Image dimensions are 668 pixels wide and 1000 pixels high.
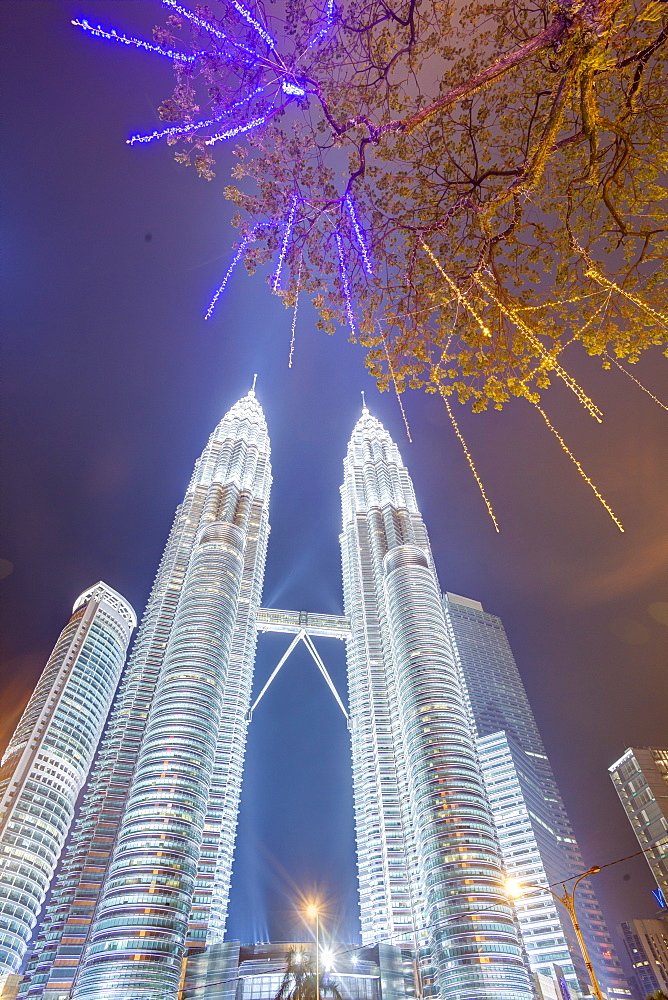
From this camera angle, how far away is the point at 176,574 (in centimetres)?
11756

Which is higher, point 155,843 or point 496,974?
point 155,843

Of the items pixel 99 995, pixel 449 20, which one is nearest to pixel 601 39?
pixel 449 20

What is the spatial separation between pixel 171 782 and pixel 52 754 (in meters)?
39.5

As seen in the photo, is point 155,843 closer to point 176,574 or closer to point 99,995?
point 99,995

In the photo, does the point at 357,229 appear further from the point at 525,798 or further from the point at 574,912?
the point at 525,798

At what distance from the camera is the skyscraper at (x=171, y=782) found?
67.6 metres

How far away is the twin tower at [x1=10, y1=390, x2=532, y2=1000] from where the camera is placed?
6900 cm

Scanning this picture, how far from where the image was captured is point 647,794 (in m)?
109

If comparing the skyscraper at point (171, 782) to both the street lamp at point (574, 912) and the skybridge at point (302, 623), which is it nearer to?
the skybridge at point (302, 623)

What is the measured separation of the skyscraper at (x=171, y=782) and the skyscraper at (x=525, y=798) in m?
58.8

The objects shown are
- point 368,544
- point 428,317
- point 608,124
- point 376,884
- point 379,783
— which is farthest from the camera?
point 368,544

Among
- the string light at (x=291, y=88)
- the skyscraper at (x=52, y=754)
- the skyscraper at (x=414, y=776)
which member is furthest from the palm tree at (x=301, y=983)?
the string light at (x=291, y=88)

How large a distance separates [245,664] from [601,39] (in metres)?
108

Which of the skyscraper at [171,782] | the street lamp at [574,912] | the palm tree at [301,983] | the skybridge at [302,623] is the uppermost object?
the skybridge at [302,623]
